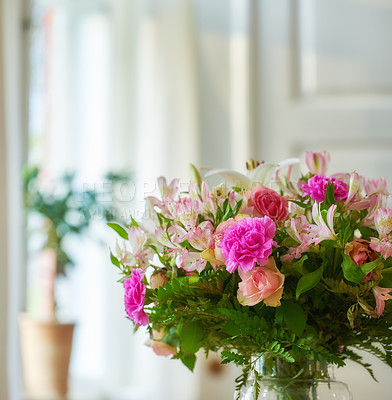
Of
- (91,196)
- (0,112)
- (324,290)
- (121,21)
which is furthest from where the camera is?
(121,21)

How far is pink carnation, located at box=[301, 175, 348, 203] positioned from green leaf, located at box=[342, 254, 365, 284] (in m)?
0.10

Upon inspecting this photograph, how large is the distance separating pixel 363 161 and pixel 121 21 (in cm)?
105

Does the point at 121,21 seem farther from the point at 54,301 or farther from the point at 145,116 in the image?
the point at 54,301

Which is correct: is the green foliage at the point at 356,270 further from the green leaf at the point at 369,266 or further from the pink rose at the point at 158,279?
the pink rose at the point at 158,279

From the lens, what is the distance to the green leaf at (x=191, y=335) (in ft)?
2.83

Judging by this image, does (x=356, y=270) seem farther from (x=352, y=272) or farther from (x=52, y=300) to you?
(x=52, y=300)

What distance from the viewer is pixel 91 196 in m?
2.43

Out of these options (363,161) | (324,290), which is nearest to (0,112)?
(363,161)

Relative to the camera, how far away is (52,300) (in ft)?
8.04

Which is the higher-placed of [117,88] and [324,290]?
[117,88]

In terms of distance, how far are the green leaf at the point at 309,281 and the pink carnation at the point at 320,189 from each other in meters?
0.11

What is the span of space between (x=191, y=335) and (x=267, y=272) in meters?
0.14

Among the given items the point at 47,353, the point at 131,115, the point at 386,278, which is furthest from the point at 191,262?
the point at 131,115

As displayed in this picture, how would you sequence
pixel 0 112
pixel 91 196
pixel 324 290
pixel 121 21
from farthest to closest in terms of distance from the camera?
pixel 121 21 < pixel 91 196 < pixel 0 112 < pixel 324 290
